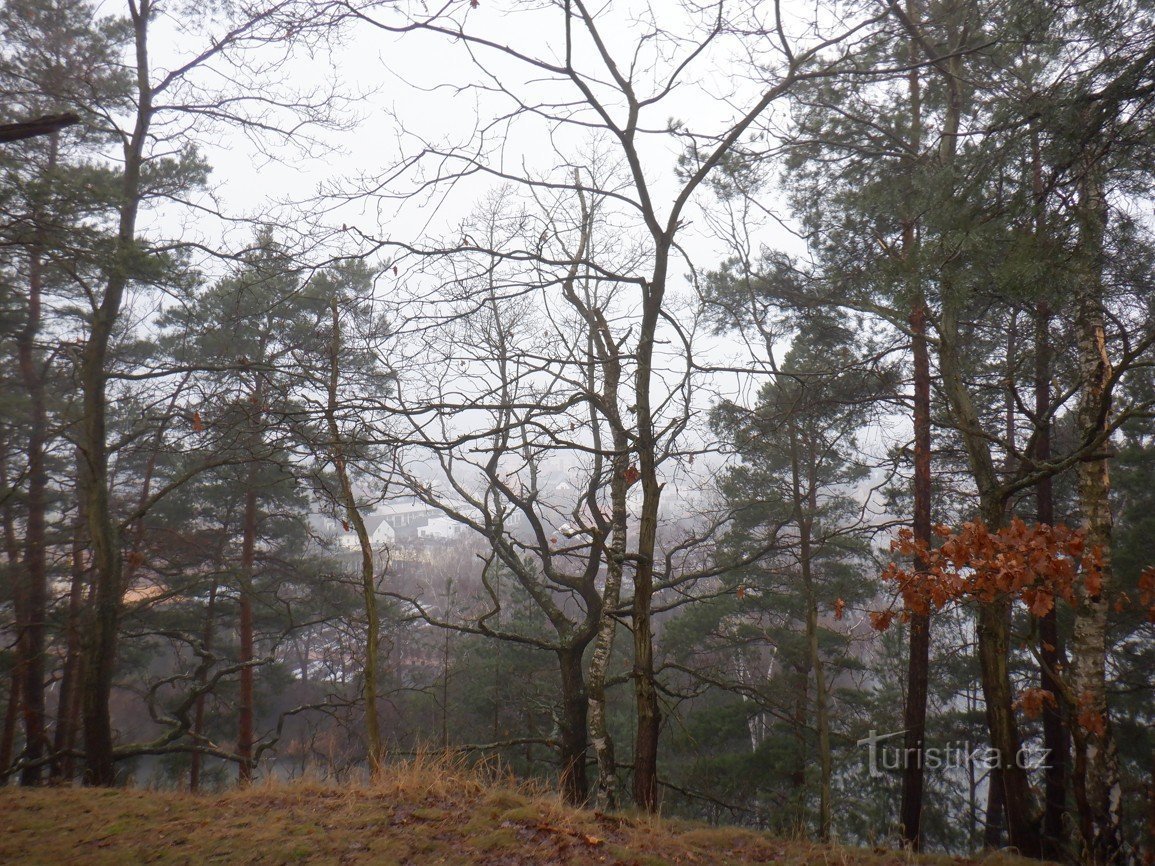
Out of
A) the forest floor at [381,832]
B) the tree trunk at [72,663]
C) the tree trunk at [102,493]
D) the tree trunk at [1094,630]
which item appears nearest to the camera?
the forest floor at [381,832]

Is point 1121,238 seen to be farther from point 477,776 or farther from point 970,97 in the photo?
point 477,776

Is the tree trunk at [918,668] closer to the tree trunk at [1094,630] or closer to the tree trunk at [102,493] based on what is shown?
the tree trunk at [1094,630]

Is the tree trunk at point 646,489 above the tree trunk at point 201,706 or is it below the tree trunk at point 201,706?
above

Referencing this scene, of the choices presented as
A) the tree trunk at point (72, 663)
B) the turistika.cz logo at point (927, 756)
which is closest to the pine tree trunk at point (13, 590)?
the tree trunk at point (72, 663)

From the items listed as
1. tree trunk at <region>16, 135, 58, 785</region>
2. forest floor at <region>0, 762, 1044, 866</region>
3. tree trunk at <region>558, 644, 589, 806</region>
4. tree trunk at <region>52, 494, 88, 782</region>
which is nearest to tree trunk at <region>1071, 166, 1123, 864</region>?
forest floor at <region>0, 762, 1044, 866</region>

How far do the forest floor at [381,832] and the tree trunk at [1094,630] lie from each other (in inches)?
36.9

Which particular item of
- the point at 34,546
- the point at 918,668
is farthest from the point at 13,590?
the point at 918,668

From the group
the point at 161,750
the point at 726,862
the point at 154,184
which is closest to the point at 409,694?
the point at 161,750

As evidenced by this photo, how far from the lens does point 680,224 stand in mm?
5449

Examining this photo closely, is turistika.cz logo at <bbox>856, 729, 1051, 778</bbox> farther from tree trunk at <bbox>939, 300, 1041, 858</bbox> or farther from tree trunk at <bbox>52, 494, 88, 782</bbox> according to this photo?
tree trunk at <bbox>52, 494, 88, 782</bbox>

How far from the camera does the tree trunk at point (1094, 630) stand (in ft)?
16.0

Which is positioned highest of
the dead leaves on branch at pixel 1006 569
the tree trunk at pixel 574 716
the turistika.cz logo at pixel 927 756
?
the dead leaves on branch at pixel 1006 569

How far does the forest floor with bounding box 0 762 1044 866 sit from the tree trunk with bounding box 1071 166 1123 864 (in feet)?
3.08

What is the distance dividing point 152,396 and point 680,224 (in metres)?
6.67
